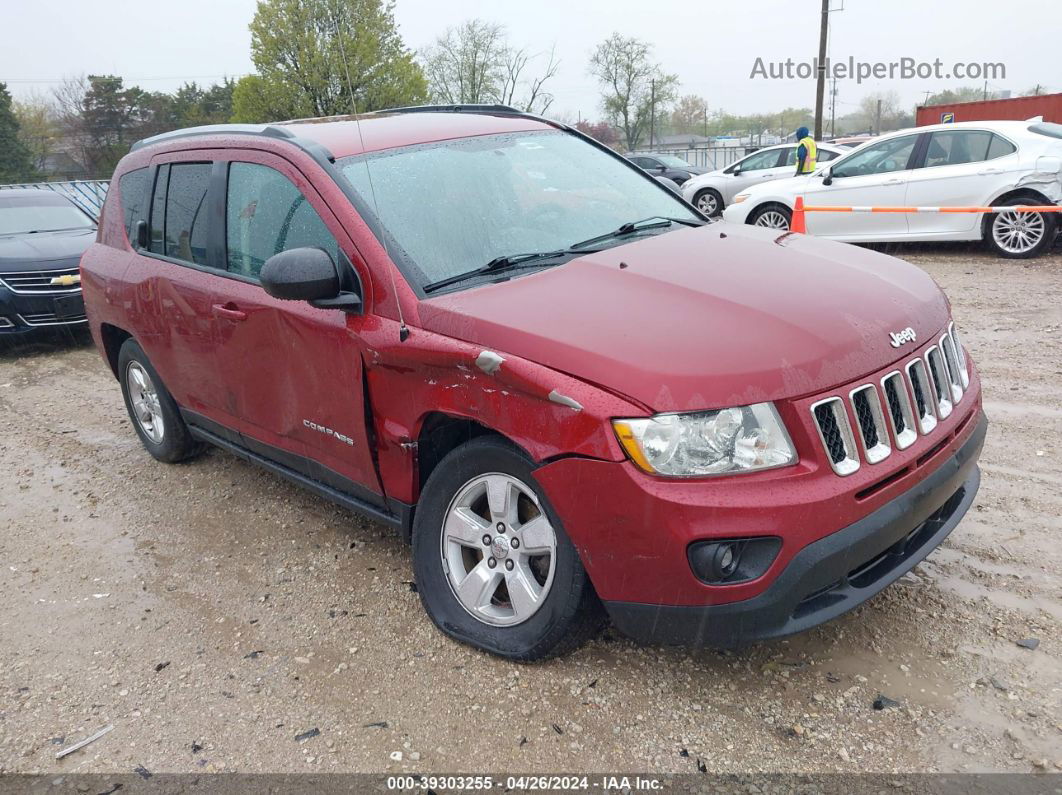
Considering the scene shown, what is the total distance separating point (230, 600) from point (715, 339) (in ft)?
7.69

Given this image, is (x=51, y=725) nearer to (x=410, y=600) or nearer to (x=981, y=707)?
(x=410, y=600)

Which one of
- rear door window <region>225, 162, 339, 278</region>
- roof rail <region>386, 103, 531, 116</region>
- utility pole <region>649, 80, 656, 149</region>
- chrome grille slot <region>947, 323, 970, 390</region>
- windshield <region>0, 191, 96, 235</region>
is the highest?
utility pole <region>649, 80, 656, 149</region>

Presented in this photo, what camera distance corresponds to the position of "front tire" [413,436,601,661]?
8.84ft

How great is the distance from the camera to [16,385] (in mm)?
7453

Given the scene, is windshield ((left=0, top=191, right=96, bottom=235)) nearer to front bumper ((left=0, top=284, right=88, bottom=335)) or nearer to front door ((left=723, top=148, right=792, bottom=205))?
front bumper ((left=0, top=284, right=88, bottom=335))

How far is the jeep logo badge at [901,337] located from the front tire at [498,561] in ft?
3.96

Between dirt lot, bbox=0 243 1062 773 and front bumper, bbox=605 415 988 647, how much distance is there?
1.20ft

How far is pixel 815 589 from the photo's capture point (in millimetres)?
2416

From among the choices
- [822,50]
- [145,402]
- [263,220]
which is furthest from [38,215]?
[822,50]

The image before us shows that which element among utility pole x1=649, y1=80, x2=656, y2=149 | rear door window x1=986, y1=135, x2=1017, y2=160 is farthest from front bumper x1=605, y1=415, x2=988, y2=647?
utility pole x1=649, y1=80, x2=656, y2=149

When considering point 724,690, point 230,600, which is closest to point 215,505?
point 230,600

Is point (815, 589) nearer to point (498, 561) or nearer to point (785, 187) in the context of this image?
point (498, 561)

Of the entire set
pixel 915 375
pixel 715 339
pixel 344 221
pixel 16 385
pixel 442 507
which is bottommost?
pixel 16 385

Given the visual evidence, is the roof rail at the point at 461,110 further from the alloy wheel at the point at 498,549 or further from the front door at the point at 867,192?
the front door at the point at 867,192
